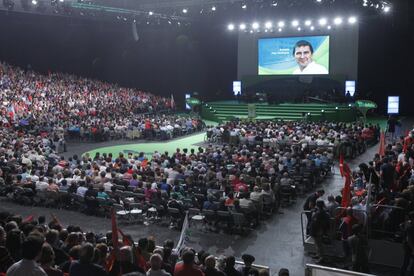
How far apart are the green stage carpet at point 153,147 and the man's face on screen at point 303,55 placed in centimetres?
1064

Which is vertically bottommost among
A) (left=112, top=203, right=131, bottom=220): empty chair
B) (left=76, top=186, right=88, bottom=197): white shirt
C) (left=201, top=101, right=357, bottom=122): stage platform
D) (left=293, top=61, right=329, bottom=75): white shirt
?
(left=112, top=203, right=131, bottom=220): empty chair

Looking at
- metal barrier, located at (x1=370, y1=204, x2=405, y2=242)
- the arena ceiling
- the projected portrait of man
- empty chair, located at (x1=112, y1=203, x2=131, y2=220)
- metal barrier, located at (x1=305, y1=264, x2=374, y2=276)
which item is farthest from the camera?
the projected portrait of man

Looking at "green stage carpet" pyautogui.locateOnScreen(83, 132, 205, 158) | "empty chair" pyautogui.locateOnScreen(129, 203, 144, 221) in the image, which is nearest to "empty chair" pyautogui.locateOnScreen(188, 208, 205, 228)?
"empty chair" pyautogui.locateOnScreen(129, 203, 144, 221)

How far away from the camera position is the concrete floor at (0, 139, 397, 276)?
9.70 m

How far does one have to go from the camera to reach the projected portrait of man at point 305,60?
106ft

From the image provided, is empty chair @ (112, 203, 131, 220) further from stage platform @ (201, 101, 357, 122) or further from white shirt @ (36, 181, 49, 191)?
stage platform @ (201, 101, 357, 122)

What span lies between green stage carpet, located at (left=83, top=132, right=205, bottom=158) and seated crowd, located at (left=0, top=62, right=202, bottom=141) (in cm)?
126

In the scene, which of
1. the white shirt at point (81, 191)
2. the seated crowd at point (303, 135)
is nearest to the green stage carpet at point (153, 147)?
the seated crowd at point (303, 135)

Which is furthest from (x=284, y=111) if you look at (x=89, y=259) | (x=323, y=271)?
(x=89, y=259)

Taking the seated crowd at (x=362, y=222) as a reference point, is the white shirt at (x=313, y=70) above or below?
above

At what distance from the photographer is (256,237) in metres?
11.1

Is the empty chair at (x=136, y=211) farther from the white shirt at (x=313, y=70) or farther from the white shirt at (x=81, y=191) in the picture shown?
the white shirt at (x=313, y=70)

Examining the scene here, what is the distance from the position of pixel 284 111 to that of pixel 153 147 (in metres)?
10.5

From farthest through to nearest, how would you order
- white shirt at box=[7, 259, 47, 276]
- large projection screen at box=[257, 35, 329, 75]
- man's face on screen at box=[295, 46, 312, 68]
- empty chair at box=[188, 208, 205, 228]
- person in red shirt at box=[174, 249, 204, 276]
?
man's face on screen at box=[295, 46, 312, 68] < large projection screen at box=[257, 35, 329, 75] < empty chair at box=[188, 208, 205, 228] < person in red shirt at box=[174, 249, 204, 276] < white shirt at box=[7, 259, 47, 276]
